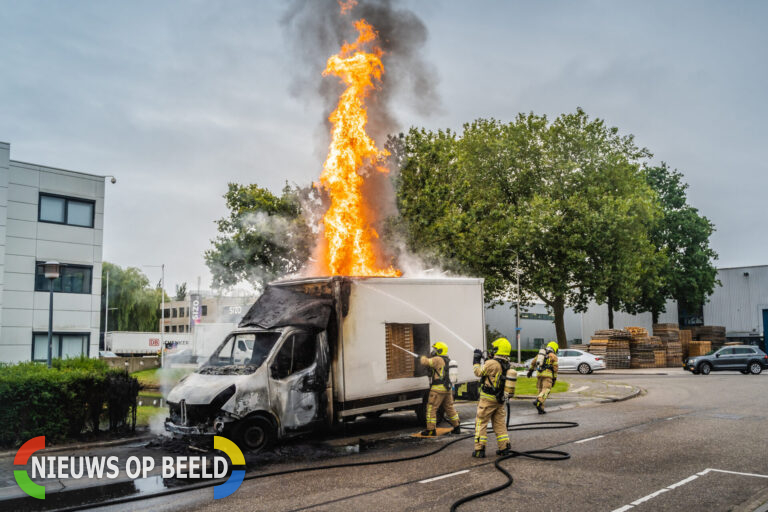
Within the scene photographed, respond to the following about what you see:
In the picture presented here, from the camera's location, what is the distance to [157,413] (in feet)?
46.7

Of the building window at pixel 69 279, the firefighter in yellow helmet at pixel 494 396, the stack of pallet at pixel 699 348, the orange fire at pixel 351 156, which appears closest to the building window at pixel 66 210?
the building window at pixel 69 279

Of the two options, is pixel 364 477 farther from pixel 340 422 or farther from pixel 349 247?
pixel 349 247

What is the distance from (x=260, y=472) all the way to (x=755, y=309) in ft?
167

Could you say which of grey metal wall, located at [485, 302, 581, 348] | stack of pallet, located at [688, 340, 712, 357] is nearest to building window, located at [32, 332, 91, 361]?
grey metal wall, located at [485, 302, 581, 348]

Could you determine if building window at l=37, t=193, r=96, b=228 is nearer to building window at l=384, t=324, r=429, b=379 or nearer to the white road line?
building window at l=384, t=324, r=429, b=379

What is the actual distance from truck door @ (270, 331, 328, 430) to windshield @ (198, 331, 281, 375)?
0.30m

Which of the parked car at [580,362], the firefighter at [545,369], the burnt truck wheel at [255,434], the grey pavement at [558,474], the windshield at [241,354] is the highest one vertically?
the windshield at [241,354]

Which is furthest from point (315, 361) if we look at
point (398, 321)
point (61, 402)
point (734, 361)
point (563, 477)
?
point (734, 361)

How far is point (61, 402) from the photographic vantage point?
10.3 metres

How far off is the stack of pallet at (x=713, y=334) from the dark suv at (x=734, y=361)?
16.3m

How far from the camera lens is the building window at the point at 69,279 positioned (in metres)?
22.7

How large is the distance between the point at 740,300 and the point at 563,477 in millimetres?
49103

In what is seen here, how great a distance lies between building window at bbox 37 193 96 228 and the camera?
910 inches

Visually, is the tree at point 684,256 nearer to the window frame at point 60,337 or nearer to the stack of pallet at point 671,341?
the stack of pallet at point 671,341
